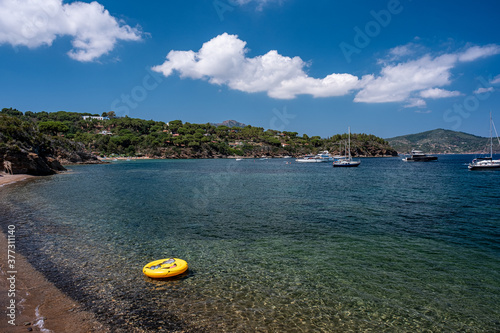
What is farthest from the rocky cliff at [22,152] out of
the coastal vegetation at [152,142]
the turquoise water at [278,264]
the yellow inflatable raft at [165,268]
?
the coastal vegetation at [152,142]

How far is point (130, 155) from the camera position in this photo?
494ft

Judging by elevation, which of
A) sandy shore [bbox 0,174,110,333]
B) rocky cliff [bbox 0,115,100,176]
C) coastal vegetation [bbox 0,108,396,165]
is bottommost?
sandy shore [bbox 0,174,110,333]

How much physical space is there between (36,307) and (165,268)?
3.62 m

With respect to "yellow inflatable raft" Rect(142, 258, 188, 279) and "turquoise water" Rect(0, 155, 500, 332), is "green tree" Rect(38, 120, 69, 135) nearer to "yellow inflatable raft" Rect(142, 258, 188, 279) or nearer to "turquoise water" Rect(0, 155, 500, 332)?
"turquoise water" Rect(0, 155, 500, 332)

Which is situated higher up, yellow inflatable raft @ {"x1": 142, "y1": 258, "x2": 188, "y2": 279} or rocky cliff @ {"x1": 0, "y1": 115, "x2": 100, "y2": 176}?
rocky cliff @ {"x1": 0, "y1": 115, "x2": 100, "y2": 176}

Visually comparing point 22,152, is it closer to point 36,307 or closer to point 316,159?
point 36,307

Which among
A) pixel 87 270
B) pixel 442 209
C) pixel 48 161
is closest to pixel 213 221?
pixel 87 270

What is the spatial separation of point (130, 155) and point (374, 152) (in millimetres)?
157866

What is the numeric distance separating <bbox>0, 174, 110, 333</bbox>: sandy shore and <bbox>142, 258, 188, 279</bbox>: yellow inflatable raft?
Result: 2.37 meters

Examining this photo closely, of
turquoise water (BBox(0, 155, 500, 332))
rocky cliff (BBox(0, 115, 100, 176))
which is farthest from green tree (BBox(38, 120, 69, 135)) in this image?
turquoise water (BBox(0, 155, 500, 332))

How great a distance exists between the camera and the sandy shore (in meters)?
6.57

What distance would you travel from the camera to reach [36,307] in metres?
7.50

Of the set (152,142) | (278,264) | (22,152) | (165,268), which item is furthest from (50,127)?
(278,264)

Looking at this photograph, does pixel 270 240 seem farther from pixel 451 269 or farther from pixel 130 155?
pixel 130 155
